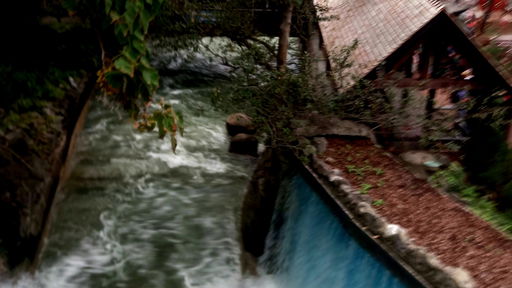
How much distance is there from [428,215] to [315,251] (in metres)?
1.47

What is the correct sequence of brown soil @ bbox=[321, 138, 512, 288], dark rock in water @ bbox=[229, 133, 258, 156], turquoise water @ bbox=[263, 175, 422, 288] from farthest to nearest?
dark rock in water @ bbox=[229, 133, 258, 156], turquoise water @ bbox=[263, 175, 422, 288], brown soil @ bbox=[321, 138, 512, 288]

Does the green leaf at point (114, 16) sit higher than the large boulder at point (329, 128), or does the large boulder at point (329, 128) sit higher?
the green leaf at point (114, 16)

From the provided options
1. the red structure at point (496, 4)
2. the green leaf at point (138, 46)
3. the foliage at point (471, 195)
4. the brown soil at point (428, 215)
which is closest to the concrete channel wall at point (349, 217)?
the brown soil at point (428, 215)

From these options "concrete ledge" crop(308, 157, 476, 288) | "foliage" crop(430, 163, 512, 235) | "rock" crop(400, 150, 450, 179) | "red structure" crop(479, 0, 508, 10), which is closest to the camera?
"concrete ledge" crop(308, 157, 476, 288)

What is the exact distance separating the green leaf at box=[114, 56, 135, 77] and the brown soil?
3022 millimetres

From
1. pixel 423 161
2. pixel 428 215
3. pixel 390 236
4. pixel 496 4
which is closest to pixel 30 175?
pixel 390 236

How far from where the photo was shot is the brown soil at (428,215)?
4426 mm

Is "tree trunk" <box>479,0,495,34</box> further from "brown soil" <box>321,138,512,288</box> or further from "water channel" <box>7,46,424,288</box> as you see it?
"water channel" <box>7,46,424,288</box>

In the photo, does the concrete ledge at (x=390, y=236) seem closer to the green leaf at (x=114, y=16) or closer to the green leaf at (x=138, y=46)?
the green leaf at (x=138, y=46)

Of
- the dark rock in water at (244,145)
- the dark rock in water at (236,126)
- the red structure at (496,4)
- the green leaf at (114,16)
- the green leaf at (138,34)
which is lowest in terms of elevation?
the dark rock in water at (244,145)

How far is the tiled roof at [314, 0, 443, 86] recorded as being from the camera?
6844mm

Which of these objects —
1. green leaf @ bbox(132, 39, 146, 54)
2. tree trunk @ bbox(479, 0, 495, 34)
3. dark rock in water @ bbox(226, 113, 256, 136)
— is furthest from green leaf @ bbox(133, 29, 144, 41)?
dark rock in water @ bbox(226, 113, 256, 136)

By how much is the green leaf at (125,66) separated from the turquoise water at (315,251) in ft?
9.64

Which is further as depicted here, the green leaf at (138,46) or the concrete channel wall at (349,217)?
the concrete channel wall at (349,217)
